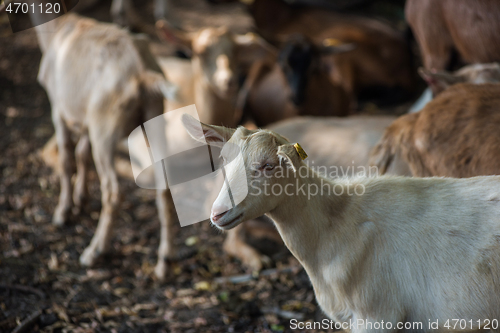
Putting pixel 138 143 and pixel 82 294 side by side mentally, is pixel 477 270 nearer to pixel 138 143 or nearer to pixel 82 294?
pixel 82 294

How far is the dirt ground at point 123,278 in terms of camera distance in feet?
11.0

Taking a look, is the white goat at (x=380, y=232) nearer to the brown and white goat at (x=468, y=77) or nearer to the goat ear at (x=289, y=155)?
the goat ear at (x=289, y=155)

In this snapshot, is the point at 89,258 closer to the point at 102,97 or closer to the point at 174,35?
the point at 102,97

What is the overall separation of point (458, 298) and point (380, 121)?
2539 mm

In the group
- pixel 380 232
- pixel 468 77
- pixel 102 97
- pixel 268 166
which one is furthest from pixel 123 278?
pixel 468 77

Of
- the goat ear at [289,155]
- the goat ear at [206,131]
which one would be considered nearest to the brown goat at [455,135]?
the goat ear at [289,155]

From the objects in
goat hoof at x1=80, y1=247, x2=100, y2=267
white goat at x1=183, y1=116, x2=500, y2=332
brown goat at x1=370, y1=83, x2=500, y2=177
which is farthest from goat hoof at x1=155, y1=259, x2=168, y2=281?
brown goat at x1=370, y1=83, x2=500, y2=177

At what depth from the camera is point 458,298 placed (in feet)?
6.82

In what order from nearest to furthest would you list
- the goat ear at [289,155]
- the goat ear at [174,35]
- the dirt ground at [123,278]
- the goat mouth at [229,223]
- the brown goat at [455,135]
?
the goat ear at [289,155] → the goat mouth at [229,223] → the brown goat at [455,135] → the dirt ground at [123,278] → the goat ear at [174,35]

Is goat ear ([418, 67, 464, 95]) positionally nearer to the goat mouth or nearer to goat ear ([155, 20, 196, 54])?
the goat mouth

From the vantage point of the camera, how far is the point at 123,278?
3980 mm

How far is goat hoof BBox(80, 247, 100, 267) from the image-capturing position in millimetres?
4109

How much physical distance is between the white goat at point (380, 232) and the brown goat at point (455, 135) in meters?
0.52

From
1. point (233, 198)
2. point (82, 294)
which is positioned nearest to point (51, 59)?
point (82, 294)
